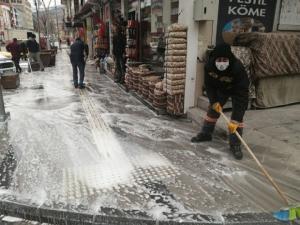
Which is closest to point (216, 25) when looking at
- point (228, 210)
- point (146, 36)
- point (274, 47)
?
point (274, 47)

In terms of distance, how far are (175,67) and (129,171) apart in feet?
9.15

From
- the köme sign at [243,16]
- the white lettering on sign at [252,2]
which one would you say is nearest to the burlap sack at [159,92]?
the köme sign at [243,16]

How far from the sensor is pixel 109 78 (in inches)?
480

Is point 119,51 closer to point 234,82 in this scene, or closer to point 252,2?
point 252,2

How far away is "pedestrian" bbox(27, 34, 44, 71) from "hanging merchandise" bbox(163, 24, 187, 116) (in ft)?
33.0

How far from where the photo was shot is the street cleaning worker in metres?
4.26

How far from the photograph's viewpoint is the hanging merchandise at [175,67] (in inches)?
232

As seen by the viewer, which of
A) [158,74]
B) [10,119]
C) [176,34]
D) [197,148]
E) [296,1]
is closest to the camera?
[197,148]

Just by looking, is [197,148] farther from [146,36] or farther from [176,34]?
[146,36]

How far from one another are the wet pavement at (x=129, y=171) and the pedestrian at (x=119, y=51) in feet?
13.1

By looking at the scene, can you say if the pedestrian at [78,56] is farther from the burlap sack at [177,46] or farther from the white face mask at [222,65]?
the white face mask at [222,65]

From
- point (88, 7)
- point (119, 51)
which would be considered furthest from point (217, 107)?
point (88, 7)

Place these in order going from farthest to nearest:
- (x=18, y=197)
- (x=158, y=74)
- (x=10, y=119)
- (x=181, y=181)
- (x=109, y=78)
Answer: (x=109, y=78)
(x=158, y=74)
(x=10, y=119)
(x=181, y=181)
(x=18, y=197)

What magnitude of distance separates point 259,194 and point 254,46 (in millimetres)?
3430
